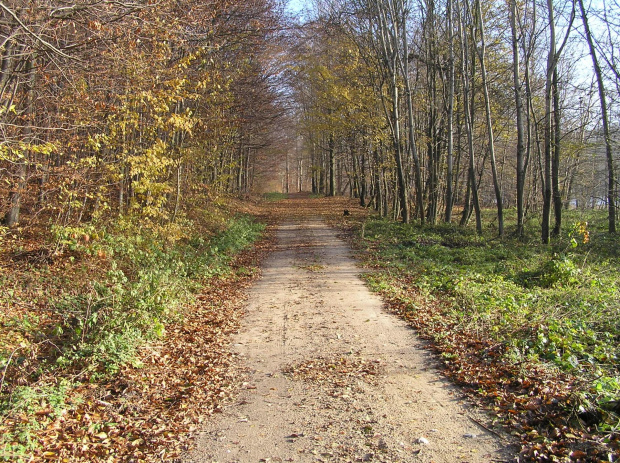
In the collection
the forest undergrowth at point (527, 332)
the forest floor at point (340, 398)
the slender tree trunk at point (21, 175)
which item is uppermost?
the slender tree trunk at point (21, 175)

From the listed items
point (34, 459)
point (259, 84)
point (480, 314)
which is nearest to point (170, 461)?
point (34, 459)

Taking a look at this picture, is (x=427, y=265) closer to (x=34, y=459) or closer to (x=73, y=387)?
(x=73, y=387)

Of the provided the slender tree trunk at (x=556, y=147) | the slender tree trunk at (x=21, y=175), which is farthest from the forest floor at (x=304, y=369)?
the slender tree trunk at (x=556, y=147)

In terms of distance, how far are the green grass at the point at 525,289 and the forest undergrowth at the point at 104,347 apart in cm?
392

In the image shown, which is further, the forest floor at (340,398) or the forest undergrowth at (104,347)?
the forest undergrowth at (104,347)

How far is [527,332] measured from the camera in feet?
20.0

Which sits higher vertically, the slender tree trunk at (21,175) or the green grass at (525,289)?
the slender tree trunk at (21,175)

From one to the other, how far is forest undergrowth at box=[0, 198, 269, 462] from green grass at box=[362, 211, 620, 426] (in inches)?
154

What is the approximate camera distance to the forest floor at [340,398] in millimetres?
3924

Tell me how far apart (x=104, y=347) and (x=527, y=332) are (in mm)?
5688

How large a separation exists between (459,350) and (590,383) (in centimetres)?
179

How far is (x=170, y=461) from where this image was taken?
3.87m

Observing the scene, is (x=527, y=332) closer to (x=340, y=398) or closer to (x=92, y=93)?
(x=340, y=398)

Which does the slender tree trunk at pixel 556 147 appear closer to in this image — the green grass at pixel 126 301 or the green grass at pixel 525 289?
the green grass at pixel 525 289
